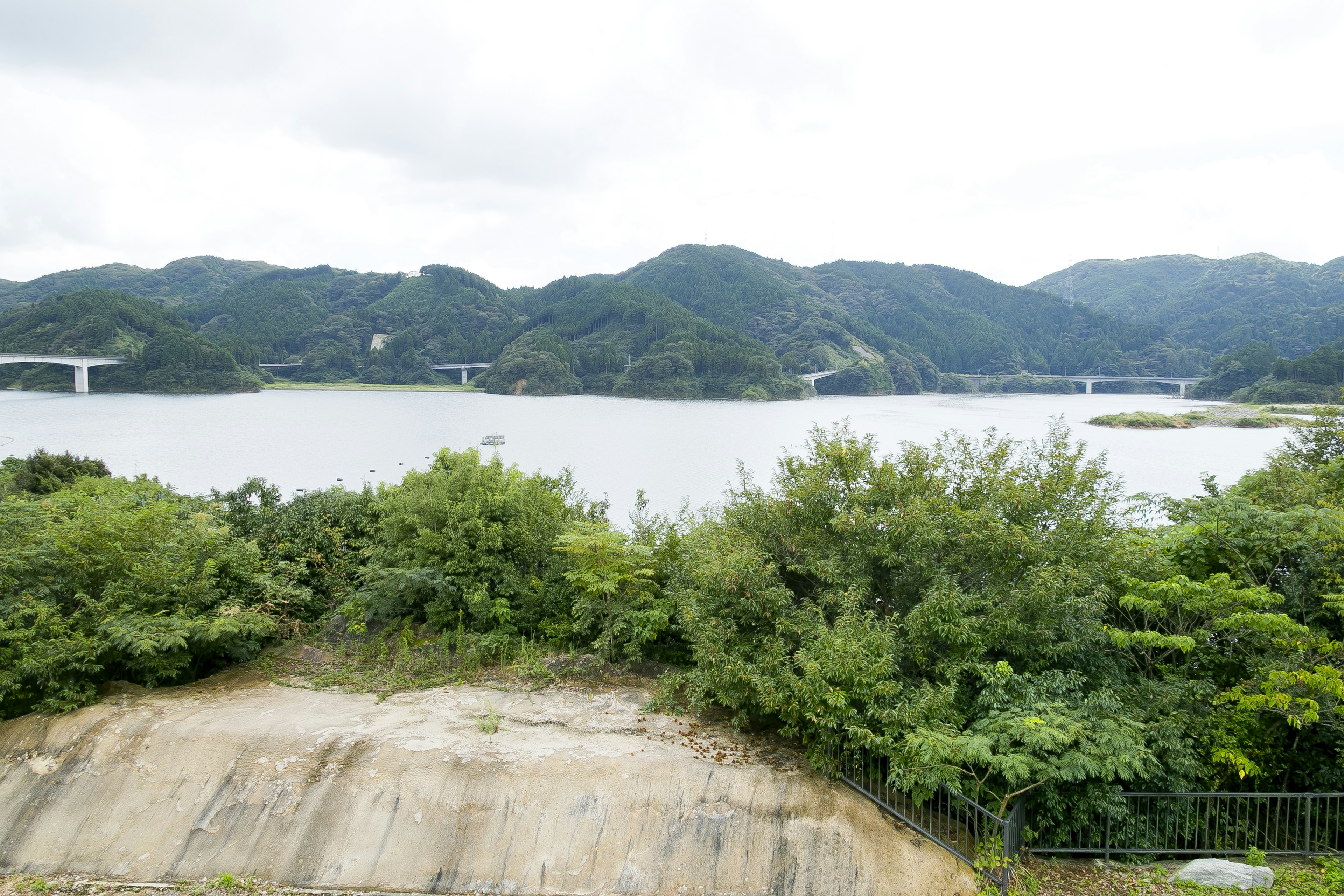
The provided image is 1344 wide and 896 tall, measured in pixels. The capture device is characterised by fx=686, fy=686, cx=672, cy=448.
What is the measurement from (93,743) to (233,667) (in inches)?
107

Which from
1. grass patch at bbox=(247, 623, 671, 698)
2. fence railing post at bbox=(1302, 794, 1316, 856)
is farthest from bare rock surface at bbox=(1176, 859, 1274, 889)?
grass patch at bbox=(247, 623, 671, 698)

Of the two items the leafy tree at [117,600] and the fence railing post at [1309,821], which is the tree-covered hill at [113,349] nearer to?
the leafy tree at [117,600]

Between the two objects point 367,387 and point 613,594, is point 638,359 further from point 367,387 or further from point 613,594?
point 613,594

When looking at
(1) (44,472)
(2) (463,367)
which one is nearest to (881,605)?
(1) (44,472)

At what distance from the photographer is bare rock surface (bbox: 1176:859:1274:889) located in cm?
753

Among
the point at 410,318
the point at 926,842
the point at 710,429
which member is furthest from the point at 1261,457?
the point at 410,318

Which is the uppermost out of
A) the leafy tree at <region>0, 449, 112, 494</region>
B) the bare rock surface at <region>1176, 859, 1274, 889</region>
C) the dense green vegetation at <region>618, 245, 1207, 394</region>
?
the dense green vegetation at <region>618, 245, 1207, 394</region>

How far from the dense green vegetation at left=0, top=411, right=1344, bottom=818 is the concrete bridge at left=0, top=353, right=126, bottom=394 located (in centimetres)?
8158

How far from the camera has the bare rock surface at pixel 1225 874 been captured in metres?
7.53

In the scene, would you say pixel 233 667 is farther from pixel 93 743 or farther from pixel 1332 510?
pixel 1332 510

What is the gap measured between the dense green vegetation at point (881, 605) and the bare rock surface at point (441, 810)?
0.79 metres

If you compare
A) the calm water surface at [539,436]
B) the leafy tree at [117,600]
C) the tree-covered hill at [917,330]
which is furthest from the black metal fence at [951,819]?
the tree-covered hill at [917,330]

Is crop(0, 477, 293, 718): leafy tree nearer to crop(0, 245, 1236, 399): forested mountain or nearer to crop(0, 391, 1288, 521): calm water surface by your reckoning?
crop(0, 391, 1288, 521): calm water surface

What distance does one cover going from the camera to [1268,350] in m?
89.1
